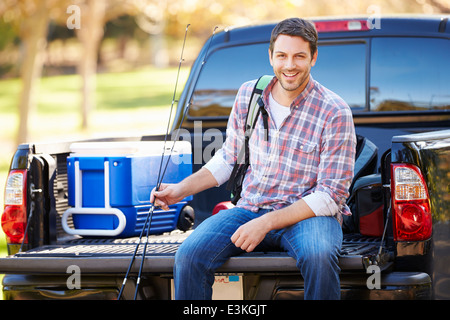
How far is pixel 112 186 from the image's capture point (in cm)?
428

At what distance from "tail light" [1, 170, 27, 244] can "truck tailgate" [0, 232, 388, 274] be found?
0.55ft

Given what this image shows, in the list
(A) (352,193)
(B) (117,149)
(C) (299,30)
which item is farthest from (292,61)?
(B) (117,149)

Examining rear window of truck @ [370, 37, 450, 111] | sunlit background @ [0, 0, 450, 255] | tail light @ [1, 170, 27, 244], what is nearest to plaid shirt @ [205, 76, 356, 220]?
sunlit background @ [0, 0, 450, 255]

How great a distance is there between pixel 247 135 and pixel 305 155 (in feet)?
1.27

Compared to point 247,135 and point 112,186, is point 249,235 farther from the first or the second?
point 112,186

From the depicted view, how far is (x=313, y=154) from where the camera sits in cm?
380

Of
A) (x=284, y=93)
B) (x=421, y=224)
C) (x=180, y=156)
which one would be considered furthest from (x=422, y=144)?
(x=180, y=156)

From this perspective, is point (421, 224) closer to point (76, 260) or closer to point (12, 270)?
point (76, 260)

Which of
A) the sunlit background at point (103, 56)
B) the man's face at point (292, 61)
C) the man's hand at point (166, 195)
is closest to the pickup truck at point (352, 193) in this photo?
the man's hand at point (166, 195)

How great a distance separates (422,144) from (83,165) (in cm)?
187

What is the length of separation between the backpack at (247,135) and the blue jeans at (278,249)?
12.0 inches

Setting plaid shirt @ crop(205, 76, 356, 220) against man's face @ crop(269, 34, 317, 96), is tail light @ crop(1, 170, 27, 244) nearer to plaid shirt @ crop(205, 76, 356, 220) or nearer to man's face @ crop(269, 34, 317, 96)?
plaid shirt @ crop(205, 76, 356, 220)
